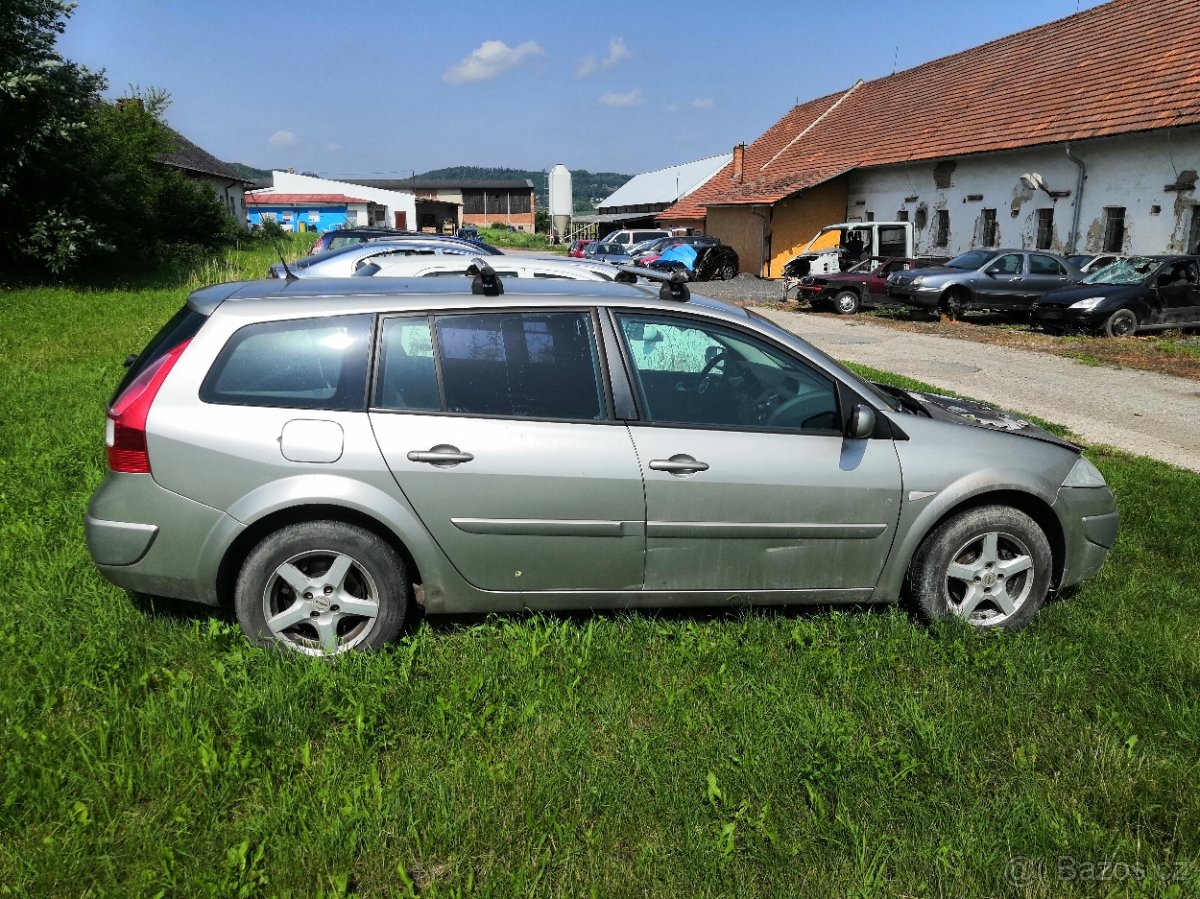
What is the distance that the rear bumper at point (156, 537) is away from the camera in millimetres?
3676

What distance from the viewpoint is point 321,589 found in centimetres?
376

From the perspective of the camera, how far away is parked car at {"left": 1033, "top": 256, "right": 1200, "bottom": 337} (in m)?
16.5

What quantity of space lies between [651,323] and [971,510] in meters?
1.67

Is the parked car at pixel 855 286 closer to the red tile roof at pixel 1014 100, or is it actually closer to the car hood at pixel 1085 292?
the car hood at pixel 1085 292

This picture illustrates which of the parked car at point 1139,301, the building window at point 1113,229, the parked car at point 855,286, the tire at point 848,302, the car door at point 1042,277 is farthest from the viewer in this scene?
the tire at point 848,302

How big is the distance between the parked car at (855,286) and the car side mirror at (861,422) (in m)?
18.7

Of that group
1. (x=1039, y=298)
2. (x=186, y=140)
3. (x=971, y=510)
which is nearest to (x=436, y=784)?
(x=971, y=510)

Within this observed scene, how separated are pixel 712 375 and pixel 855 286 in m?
18.9

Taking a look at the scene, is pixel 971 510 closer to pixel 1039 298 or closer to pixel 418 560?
pixel 418 560

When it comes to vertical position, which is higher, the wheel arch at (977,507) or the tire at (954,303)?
the tire at (954,303)

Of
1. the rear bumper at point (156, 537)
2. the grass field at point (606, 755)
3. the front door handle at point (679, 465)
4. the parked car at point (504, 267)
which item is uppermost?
the parked car at point (504, 267)

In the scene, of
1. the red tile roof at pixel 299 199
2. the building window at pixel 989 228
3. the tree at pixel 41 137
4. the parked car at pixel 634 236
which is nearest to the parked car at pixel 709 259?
the parked car at pixel 634 236

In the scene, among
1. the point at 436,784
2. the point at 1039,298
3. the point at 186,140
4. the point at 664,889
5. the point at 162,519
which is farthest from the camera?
the point at 186,140

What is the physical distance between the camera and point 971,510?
417 cm
